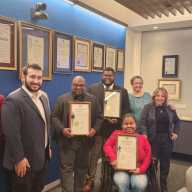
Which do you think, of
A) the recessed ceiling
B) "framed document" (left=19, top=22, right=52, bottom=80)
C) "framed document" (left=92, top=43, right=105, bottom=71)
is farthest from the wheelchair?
the recessed ceiling

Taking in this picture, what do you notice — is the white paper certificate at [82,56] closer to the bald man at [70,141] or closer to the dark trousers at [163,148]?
the bald man at [70,141]

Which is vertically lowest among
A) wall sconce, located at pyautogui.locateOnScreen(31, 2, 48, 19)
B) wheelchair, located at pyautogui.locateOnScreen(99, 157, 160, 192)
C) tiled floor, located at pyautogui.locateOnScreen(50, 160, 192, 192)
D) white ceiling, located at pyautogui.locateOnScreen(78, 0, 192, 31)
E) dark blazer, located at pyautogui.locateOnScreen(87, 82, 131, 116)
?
tiled floor, located at pyautogui.locateOnScreen(50, 160, 192, 192)

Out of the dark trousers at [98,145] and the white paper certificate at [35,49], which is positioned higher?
the white paper certificate at [35,49]

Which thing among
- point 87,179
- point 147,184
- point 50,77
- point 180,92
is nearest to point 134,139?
point 147,184

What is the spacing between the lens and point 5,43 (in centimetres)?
264

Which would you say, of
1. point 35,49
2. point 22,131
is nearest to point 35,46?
point 35,49

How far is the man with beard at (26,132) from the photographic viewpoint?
200 cm

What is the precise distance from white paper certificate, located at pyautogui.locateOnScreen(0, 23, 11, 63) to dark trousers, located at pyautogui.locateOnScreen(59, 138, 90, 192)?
1060 mm

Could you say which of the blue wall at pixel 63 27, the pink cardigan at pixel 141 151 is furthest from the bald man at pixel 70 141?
the blue wall at pixel 63 27

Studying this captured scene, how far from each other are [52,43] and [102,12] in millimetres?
1191

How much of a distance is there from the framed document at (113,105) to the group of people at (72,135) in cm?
6

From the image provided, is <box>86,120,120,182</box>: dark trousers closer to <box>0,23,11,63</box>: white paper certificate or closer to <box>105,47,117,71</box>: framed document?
<box>0,23,11,63</box>: white paper certificate

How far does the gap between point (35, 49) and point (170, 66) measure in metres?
2.94

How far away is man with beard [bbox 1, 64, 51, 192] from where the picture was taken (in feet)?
6.56
